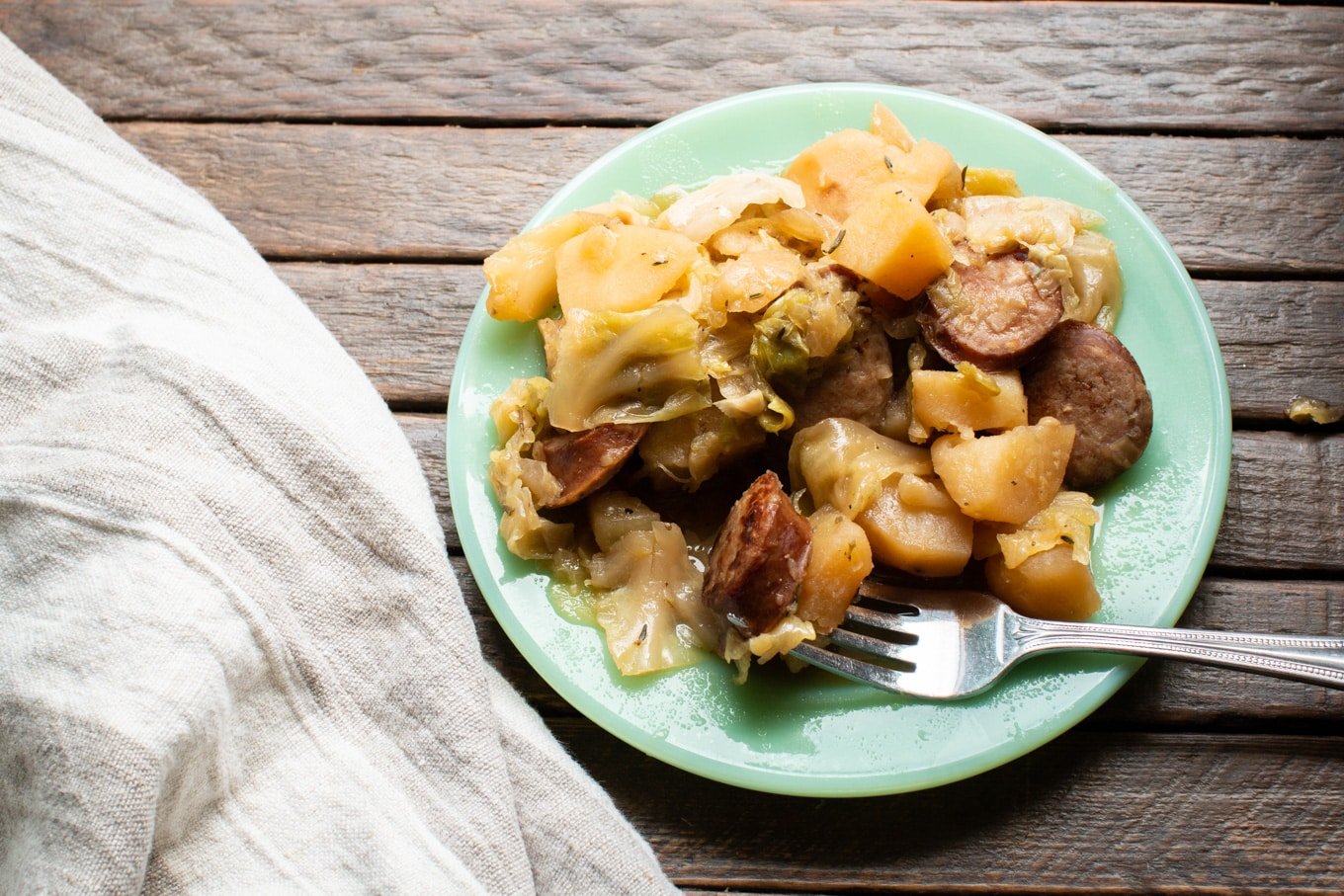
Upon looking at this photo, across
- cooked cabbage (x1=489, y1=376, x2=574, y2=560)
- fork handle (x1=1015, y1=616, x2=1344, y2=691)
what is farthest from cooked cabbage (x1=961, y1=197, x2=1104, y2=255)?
cooked cabbage (x1=489, y1=376, x2=574, y2=560)

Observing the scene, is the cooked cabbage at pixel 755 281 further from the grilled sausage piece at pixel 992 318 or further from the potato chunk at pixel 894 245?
the grilled sausage piece at pixel 992 318

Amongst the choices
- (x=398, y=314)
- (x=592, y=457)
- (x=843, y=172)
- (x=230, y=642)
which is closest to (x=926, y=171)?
(x=843, y=172)

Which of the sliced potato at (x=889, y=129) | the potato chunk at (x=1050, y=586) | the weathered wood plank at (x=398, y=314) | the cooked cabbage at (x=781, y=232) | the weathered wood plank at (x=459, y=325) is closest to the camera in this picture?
the potato chunk at (x=1050, y=586)

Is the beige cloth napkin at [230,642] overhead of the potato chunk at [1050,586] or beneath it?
beneath

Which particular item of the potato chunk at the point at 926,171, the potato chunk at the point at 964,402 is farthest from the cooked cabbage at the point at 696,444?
the potato chunk at the point at 926,171

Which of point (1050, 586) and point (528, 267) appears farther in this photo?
point (528, 267)

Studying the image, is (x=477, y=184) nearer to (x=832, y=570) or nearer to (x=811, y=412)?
(x=811, y=412)
